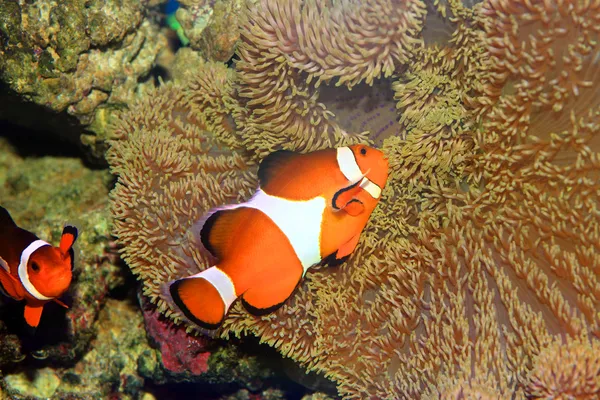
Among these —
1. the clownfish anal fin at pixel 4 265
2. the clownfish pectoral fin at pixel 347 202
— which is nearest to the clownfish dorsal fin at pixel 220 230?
the clownfish pectoral fin at pixel 347 202

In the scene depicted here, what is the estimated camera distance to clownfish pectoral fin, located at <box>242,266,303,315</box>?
171 cm

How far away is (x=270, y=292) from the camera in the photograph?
5.64ft

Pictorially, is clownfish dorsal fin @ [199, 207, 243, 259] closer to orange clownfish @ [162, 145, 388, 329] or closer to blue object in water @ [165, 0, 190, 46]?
orange clownfish @ [162, 145, 388, 329]

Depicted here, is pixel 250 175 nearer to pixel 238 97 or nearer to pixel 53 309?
pixel 238 97

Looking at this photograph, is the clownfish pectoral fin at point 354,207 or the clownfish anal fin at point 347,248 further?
the clownfish anal fin at point 347,248

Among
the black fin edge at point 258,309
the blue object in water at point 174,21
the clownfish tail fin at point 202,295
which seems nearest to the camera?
the clownfish tail fin at point 202,295

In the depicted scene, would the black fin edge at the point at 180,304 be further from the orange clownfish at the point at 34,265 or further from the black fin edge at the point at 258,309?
the orange clownfish at the point at 34,265

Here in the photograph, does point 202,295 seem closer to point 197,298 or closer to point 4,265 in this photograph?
point 197,298

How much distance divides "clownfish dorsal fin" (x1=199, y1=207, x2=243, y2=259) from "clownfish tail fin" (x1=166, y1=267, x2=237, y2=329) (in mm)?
101

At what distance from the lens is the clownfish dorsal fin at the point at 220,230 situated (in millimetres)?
1703

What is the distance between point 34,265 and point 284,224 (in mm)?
984

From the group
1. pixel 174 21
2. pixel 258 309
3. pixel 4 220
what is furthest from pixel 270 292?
pixel 174 21

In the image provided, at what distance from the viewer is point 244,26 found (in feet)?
6.04

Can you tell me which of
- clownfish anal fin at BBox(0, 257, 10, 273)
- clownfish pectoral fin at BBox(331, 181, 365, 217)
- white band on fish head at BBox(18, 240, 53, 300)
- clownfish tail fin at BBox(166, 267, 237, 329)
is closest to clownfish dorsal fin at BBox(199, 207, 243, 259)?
clownfish tail fin at BBox(166, 267, 237, 329)
